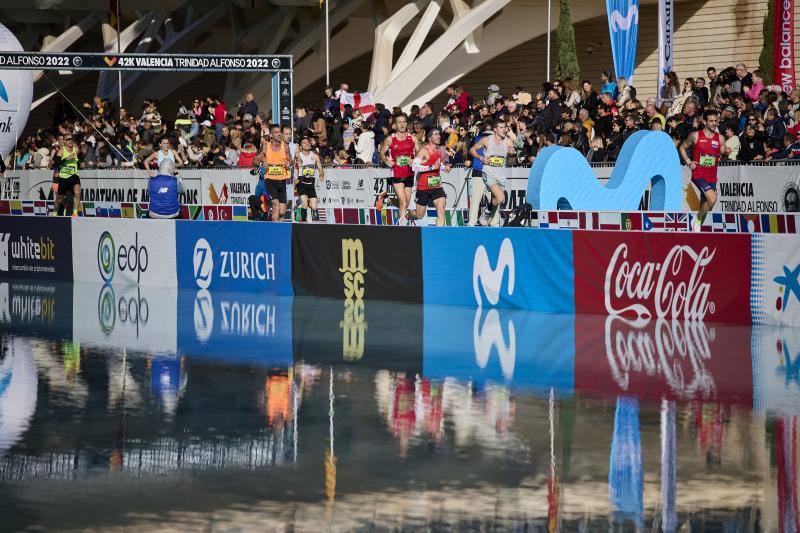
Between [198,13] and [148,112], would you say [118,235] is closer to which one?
[148,112]

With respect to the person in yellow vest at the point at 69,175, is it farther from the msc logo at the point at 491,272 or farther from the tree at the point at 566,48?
the tree at the point at 566,48

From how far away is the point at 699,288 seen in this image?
16.2 m

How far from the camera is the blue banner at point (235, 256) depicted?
823 inches

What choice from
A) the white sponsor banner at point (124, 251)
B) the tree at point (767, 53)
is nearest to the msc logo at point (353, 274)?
the white sponsor banner at point (124, 251)

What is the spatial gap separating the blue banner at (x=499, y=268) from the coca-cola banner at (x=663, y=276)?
0.88 feet

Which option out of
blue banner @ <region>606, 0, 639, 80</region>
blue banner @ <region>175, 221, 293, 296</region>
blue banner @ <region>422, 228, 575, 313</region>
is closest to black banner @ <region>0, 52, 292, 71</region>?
blue banner @ <region>175, 221, 293, 296</region>

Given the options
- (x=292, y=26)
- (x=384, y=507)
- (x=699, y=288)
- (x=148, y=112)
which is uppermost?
(x=292, y=26)

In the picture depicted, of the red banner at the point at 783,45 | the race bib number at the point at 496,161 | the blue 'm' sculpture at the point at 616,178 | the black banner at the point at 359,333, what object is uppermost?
the red banner at the point at 783,45

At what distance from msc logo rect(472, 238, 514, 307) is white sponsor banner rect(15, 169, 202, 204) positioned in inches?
456

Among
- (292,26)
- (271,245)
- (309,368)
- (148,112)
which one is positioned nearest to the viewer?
(309,368)

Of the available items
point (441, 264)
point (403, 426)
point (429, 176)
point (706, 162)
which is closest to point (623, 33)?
point (429, 176)

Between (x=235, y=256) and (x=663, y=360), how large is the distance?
374 inches

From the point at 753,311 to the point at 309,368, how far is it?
5321mm

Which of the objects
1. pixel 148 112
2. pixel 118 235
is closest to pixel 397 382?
pixel 118 235
